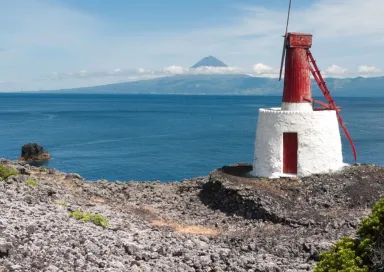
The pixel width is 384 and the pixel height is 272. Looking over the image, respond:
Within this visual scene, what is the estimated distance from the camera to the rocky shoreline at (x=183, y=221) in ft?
44.9

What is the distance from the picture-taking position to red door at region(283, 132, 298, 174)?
2623 cm

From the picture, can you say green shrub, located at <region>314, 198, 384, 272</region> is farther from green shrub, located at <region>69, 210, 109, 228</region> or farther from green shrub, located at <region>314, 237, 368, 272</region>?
A: green shrub, located at <region>69, 210, 109, 228</region>

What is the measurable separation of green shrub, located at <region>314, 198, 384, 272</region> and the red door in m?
13.3

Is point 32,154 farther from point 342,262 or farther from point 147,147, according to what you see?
point 342,262

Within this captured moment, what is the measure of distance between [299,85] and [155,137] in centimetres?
5861

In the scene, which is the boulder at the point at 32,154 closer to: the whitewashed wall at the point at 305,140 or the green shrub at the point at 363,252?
the whitewashed wall at the point at 305,140

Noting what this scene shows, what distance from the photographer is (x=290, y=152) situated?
26312 mm

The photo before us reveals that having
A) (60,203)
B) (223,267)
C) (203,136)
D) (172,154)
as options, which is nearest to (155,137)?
(203,136)

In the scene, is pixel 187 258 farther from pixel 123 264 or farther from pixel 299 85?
pixel 299 85

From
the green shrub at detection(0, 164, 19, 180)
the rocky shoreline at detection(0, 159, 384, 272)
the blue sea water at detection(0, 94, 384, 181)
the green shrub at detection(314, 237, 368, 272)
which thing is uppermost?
the green shrub at detection(0, 164, 19, 180)

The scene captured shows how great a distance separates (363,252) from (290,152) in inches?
554

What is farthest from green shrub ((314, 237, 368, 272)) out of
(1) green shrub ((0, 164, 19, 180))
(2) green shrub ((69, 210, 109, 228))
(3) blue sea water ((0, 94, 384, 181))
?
(3) blue sea water ((0, 94, 384, 181))

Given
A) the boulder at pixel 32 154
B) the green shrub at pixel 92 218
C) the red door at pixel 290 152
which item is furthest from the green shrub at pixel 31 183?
the boulder at pixel 32 154

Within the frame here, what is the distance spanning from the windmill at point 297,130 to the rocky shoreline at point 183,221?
1108mm
